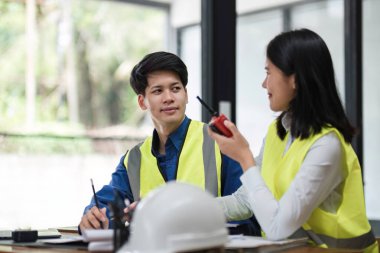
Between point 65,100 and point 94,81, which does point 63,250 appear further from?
point 94,81

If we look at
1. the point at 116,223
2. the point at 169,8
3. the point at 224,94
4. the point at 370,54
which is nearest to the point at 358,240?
the point at 116,223

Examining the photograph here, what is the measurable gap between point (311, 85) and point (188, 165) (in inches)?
21.8

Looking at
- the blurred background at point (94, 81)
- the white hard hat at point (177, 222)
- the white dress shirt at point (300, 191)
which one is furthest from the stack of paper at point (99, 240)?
the blurred background at point (94, 81)

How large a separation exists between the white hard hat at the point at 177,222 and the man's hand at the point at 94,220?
68 centimetres

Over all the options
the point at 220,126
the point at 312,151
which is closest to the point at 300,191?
the point at 312,151

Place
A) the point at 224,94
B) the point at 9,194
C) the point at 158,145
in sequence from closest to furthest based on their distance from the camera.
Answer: the point at 158,145 < the point at 224,94 < the point at 9,194

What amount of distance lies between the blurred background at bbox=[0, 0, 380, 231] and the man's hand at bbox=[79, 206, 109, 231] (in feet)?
4.81

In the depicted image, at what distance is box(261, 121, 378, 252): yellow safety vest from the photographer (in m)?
1.92

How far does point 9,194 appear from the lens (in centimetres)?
374

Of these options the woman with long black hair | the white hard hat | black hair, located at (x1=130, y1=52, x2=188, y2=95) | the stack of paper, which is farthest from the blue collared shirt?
the white hard hat

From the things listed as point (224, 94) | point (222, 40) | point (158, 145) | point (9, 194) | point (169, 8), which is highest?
point (169, 8)

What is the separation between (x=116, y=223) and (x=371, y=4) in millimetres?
3347

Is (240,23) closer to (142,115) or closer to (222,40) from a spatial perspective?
(222,40)

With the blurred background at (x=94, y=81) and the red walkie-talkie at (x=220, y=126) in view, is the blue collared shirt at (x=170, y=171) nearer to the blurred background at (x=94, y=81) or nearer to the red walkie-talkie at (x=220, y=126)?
the red walkie-talkie at (x=220, y=126)
